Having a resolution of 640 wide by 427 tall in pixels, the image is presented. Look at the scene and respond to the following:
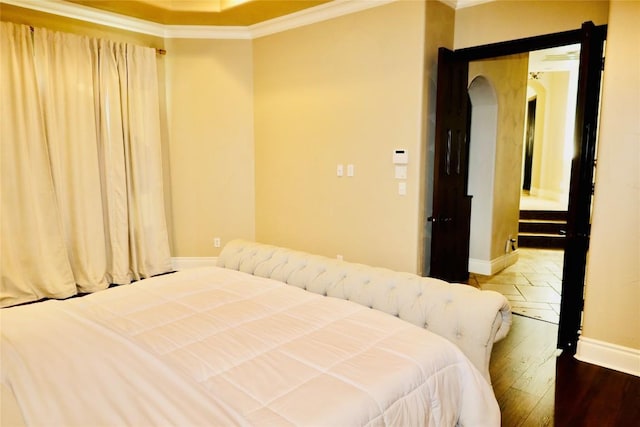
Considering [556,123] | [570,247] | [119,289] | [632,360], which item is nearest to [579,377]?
[632,360]

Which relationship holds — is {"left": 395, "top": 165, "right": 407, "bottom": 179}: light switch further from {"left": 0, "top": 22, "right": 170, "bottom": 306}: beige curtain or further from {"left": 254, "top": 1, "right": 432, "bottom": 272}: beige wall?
{"left": 0, "top": 22, "right": 170, "bottom": 306}: beige curtain

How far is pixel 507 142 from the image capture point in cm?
538

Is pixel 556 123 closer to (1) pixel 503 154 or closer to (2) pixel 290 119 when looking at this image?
(1) pixel 503 154

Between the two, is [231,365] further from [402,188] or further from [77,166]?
[77,166]

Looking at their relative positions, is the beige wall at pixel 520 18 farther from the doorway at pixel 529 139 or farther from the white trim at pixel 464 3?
the doorway at pixel 529 139

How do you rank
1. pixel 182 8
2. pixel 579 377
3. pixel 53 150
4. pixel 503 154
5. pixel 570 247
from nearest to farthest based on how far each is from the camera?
pixel 579 377 → pixel 570 247 → pixel 53 150 → pixel 182 8 → pixel 503 154

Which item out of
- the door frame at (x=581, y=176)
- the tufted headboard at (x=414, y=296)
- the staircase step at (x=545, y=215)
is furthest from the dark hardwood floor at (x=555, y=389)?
the staircase step at (x=545, y=215)

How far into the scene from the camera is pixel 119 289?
237cm

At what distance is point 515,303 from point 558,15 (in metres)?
2.57

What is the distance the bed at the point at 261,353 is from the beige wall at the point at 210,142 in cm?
252

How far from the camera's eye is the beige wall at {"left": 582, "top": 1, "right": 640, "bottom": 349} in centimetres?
271

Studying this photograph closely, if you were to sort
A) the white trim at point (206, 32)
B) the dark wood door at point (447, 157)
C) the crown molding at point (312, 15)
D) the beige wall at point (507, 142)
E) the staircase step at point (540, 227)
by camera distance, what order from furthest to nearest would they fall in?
the staircase step at point (540, 227) → the beige wall at point (507, 142) → the white trim at point (206, 32) → the crown molding at point (312, 15) → the dark wood door at point (447, 157)

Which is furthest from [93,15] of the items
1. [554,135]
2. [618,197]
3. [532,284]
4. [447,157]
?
[554,135]

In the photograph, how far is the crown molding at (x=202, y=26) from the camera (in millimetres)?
3900
